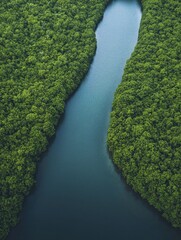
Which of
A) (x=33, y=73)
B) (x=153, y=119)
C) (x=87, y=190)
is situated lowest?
(x=87, y=190)

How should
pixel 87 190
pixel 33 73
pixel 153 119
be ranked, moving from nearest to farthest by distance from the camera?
pixel 87 190 < pixel 153 119 < pixel 33 73

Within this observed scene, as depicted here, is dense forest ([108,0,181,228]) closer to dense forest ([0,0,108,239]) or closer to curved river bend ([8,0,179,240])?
curved river bend ([8,0,179,240])

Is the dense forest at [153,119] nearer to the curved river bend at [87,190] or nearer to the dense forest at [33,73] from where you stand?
the curved river bend at [87,190]

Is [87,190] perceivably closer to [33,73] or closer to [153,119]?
[153,119]

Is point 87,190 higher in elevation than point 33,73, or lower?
lower

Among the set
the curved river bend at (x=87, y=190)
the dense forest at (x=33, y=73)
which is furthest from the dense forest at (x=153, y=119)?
the dense forest at (x=33, y=73)

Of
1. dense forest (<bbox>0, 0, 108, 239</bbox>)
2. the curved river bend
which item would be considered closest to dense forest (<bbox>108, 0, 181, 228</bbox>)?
the curved river bend

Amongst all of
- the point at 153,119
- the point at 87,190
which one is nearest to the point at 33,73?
the point at 153,119
